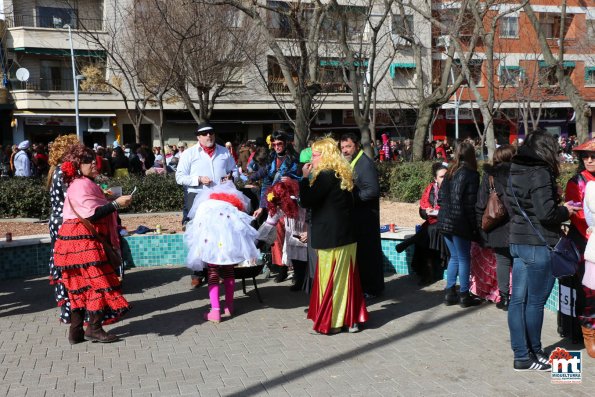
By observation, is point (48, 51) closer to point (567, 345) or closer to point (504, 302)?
point (504, 302)

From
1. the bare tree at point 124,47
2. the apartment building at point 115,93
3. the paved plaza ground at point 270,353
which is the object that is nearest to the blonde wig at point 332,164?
the paved plaza ground at point 270,353

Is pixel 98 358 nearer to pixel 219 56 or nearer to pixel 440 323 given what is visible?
pixel 440 323

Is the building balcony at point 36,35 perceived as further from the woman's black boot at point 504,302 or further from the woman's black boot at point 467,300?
the woman's black boot at point 504,302

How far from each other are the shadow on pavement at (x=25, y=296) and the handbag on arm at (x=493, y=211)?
4854 millimetres

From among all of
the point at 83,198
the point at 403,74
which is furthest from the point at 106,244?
the point at 403,74

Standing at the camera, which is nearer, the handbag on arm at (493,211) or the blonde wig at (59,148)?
the handbag on arm at (493,211)

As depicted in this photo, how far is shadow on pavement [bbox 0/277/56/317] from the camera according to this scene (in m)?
7.87

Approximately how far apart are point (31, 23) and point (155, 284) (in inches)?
1154

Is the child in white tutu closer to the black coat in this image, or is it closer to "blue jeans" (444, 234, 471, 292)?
the black coat

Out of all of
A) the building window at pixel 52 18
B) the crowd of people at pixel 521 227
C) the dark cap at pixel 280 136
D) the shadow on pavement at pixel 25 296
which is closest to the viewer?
the crowd of people at pixel 521 227

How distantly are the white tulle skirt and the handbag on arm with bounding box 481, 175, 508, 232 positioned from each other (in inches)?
90.6

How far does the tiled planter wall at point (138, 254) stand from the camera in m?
9.48

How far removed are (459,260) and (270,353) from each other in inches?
101

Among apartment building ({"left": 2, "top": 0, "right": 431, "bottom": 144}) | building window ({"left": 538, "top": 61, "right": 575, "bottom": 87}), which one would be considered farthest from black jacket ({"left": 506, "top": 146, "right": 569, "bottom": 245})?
apartment building ({"left": 2, "top": 0, "right": 431, "bottom": 144})
